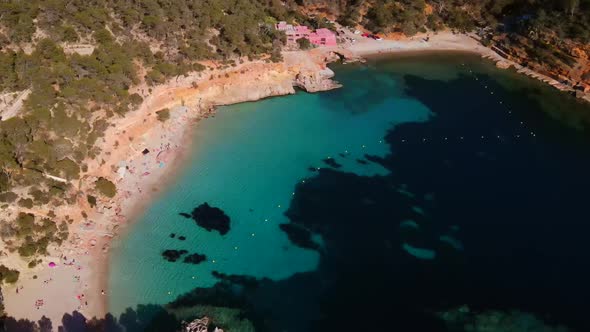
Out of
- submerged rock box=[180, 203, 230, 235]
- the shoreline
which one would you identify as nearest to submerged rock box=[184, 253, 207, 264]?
submerged rock box=[180, 203, 230, 235]

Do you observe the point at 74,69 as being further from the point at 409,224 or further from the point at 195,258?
the point at 409,224

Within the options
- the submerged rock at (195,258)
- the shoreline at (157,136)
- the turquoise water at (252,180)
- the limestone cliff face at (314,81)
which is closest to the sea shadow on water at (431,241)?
the turquoise water at (252,180)

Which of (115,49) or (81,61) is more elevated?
(115,49)

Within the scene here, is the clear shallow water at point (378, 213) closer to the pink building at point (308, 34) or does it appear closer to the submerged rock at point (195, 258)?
the submerged rock at point (195, 258)

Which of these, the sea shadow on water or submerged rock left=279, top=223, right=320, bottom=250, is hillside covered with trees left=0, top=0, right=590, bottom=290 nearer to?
the sea shadow on water

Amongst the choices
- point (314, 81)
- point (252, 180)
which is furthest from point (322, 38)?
point (252, 180)

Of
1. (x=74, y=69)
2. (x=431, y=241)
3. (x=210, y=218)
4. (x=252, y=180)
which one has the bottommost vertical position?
(x=210, y=218)

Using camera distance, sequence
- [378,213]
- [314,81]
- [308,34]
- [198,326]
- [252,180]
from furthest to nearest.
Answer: [308,34] → [314,81] → [252,180] → [378,213] → [198,326]
